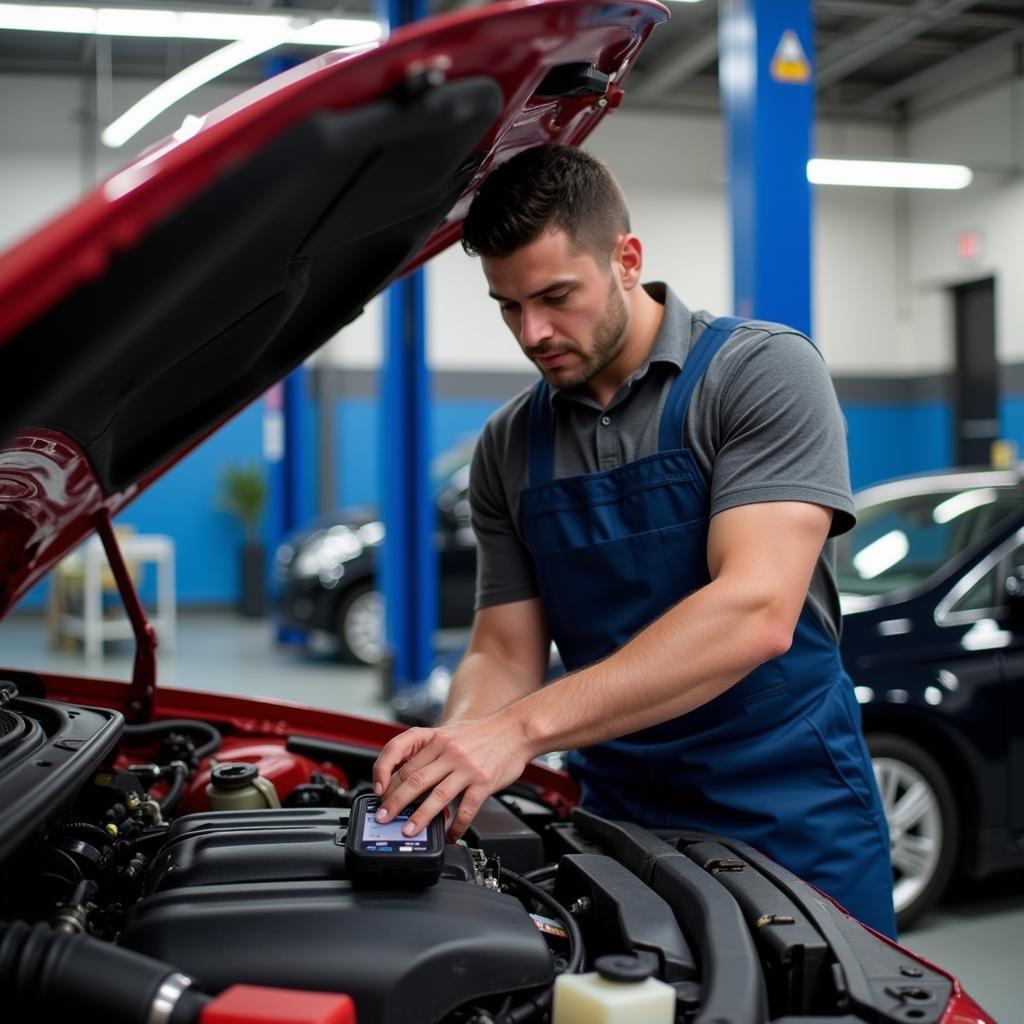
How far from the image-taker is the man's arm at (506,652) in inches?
69.3

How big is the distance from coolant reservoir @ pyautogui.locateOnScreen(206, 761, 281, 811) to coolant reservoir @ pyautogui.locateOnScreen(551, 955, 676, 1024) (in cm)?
64

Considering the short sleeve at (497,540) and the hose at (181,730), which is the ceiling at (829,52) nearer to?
the short sleeve at (497,540)

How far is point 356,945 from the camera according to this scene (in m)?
0.96

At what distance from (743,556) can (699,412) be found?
259 mm

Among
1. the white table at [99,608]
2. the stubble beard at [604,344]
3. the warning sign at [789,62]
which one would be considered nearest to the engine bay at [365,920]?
the stubble beard at [604,344]

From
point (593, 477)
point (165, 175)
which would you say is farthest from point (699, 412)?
point (165, 175)

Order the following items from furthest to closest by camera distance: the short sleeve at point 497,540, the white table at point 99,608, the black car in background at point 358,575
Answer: the white table at point 99,608 → the black car in background at point 358,575 → the short sleeve at point 497,540

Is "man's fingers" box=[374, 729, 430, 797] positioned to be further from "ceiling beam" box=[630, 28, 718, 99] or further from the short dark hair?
"ceiling beam" box=[630, 28, 718, 99]

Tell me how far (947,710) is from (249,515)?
814 cm

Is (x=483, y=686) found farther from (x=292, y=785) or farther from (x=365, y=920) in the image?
(x=365, y=920)

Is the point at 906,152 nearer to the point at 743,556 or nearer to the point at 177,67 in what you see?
the point at 177,67

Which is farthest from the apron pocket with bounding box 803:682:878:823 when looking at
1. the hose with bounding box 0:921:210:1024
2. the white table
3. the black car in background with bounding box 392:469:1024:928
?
the white table

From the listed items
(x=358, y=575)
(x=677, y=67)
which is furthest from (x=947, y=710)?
(x=677, y=67)

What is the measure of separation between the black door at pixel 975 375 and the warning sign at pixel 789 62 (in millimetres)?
8139
